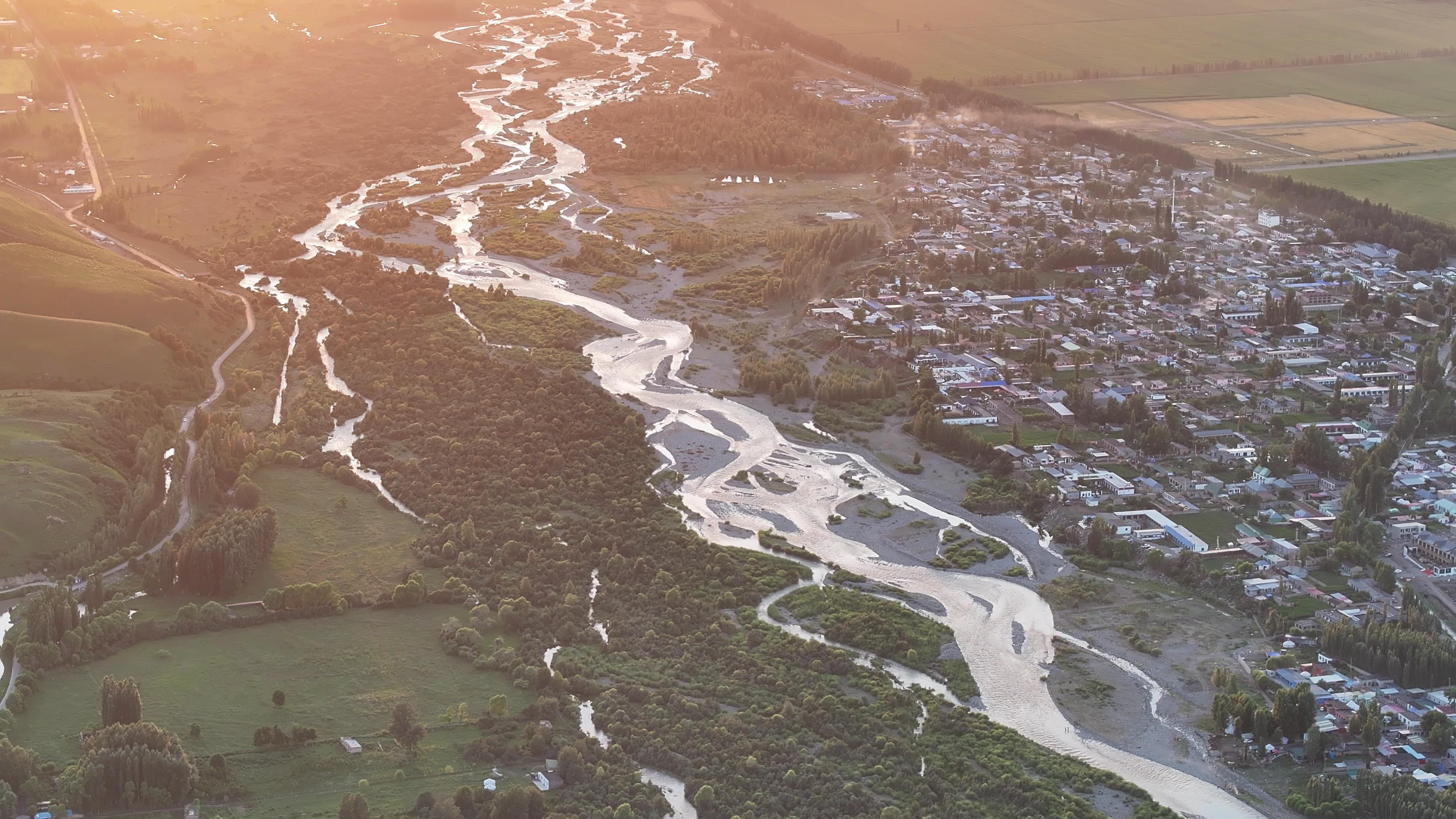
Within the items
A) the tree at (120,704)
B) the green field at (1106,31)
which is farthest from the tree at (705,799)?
the green field at (1106,31)

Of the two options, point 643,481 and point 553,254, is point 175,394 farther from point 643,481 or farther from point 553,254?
point 553,254

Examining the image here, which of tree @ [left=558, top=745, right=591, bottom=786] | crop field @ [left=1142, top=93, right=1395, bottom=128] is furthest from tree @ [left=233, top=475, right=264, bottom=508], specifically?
crop field @ [left=1142, top=93, right=1395, bottom=128]

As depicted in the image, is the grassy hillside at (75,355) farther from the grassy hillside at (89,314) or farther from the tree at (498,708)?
the tree at (498,708)

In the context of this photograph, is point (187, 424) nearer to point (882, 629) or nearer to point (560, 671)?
point (560, 671)

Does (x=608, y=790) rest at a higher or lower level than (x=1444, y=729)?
lower

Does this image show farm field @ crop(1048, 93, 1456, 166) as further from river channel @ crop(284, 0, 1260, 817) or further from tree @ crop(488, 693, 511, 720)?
tree @ crop(488, 693, 511, 720)

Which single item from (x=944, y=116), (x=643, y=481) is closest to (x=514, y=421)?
(x=643, y=481)
